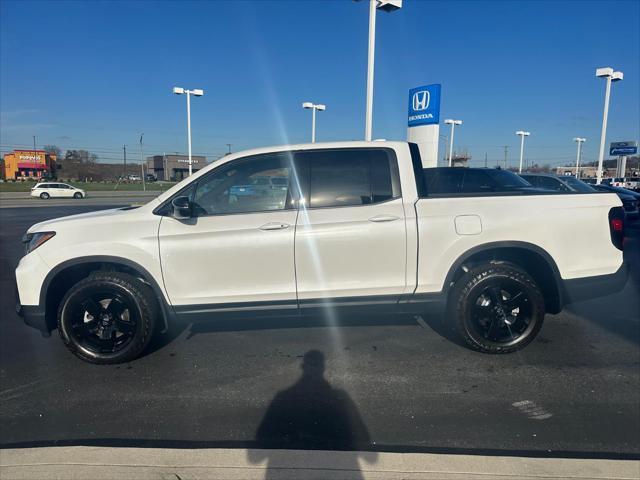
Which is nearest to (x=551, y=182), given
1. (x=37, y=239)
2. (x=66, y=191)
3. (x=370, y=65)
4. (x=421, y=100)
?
(x=421, y=100)

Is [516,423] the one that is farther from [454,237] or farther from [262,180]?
[262,180]

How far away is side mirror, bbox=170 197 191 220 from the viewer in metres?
3.86

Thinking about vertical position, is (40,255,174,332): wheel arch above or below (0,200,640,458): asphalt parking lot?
above

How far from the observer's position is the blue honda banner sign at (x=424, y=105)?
1253cm

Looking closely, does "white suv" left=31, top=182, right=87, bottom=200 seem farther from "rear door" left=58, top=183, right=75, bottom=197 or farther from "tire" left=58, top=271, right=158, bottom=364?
"tire" left=58, top=271, right=158, bottom=364

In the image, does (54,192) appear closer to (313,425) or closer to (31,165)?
(313,425)

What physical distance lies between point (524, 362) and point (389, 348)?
1244 millimetres

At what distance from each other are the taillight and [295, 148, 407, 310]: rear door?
2008 millimetres

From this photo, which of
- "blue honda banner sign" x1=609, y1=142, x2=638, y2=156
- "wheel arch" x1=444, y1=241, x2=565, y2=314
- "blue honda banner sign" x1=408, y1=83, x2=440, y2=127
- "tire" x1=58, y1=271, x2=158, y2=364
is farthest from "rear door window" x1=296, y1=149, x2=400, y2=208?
"blue honda banner sign" x1=609, y1=142, x2=638, y2=156

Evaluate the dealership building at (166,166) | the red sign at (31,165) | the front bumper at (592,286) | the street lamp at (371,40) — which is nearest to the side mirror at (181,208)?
the front bumper at (592,286)

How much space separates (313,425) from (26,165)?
9333 centimetres

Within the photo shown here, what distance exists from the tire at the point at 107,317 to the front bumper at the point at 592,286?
3.84 metres

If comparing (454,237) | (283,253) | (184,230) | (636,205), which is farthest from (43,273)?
(636,205)

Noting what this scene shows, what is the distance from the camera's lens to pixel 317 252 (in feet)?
13.0
